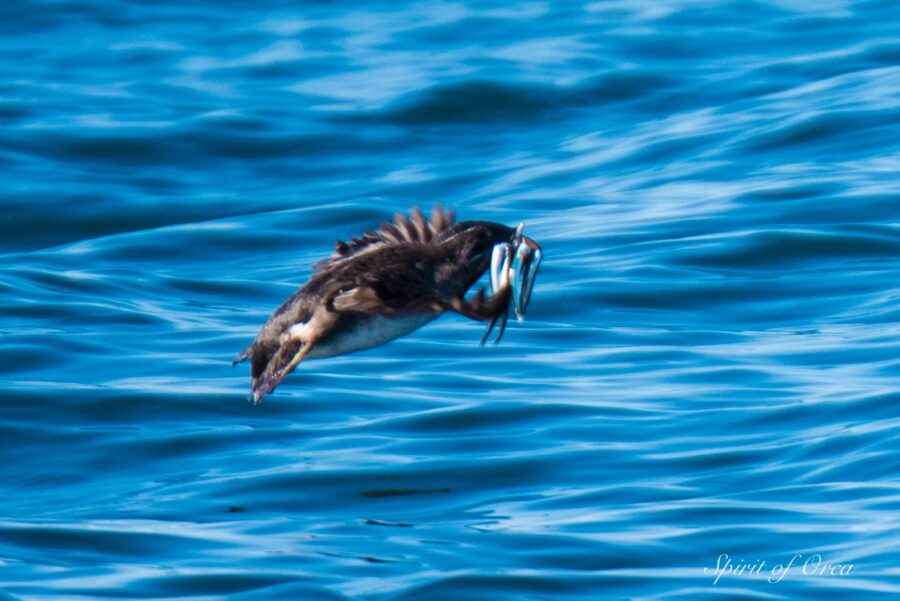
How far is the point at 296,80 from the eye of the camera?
65.3 feet

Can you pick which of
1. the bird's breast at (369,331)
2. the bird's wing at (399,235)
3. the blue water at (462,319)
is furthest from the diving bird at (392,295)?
the blue water at (462,319)

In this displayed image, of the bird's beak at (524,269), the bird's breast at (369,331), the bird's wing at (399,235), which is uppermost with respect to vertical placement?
the bird's wing at (399,235)

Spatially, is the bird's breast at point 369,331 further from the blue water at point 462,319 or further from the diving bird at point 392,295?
A: the blue water at point 462,319

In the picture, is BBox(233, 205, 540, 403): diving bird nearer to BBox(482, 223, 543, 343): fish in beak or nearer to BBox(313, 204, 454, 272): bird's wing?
BBox(482, 223, 543, 343): fish in beak

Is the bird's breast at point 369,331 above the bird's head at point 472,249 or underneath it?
underneath

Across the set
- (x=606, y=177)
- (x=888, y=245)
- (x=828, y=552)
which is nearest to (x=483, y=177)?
(x=606, y=177)

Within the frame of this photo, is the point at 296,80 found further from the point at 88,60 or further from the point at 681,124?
the point at 681,124

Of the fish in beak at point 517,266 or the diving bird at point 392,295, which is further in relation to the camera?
the fish in beak at point 517,266

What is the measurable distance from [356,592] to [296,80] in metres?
13.1

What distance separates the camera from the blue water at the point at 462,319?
25.9 ft

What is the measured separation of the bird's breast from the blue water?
105 cm

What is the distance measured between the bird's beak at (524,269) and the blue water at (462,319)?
117 cm

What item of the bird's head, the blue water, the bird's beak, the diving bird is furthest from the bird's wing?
the blue water

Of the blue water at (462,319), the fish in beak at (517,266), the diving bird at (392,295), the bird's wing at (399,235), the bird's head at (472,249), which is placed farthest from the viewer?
the blue water at (462,319)
